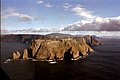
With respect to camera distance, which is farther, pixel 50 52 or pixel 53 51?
pixel 53 51

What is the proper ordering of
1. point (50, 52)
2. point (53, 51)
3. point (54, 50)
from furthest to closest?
point (54, 50)
point (53, 51)
point (50, 52)

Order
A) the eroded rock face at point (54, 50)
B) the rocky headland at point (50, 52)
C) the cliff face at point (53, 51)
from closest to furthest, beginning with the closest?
the rocky headland at point (50, 52), the cliff face at point (53, 51), the eroded rock face at point (54, 50)

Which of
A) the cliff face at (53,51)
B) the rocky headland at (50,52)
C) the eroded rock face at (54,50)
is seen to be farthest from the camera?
the eroded rock face at (54,50)

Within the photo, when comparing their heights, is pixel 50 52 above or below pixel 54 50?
below

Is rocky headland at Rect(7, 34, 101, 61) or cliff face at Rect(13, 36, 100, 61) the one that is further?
cliff face at Rect(13, 36, 100, 61)

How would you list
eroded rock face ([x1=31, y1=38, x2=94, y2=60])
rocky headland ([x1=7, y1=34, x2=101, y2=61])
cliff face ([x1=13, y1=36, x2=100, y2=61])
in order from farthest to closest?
1. eroded rock face ([x1=31, y1=38, x2=94, y2=60])
2. cliff face ([x1=13, y1=36, x2=100, y2=61])
3. rocky headland ([x1=7, y1=34, x2=101, y2=61])

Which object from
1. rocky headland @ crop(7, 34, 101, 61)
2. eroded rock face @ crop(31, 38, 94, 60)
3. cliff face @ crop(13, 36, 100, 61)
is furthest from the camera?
eroded rock face @ crop(31, 38, 94, 60)

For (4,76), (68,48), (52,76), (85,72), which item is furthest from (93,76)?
(4,76)

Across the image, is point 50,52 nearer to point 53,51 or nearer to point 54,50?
point 53,51

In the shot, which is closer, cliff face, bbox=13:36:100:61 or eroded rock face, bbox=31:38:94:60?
cliff face, bbox=13:36:100:61

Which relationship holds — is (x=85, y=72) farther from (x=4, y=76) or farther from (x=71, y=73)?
(x=4, y=76)

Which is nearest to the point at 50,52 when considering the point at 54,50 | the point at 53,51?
the point at 53,51
